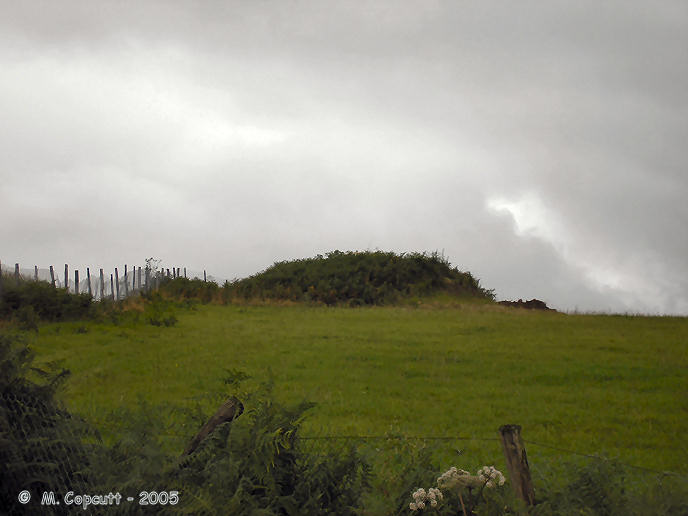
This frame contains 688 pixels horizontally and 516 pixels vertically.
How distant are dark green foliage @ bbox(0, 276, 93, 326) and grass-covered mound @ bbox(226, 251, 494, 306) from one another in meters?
9.52

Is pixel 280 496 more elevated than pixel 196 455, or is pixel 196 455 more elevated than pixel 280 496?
pixel 196 455

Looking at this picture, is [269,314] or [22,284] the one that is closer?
[22,284]

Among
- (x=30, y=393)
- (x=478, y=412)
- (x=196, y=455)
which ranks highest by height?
(x=30, y=393)

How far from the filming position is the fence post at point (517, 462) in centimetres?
381

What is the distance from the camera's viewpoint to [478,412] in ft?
31.6

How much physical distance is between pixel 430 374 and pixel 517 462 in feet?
28.7

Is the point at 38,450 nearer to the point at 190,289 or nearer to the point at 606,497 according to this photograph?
the point at 606,497

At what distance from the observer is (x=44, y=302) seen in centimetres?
2083

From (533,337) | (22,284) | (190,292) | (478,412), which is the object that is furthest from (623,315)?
(22,284)

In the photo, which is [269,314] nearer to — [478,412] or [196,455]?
[478,412]

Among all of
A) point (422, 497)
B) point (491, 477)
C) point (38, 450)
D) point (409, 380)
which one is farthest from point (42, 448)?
point (409, 380)

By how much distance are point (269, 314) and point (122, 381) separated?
11893 mm

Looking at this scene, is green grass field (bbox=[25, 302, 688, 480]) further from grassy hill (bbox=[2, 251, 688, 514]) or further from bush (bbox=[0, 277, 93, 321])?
bush (bbox=[0, 277, 93, 321])

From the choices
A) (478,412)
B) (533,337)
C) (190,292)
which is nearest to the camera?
(478,412)
